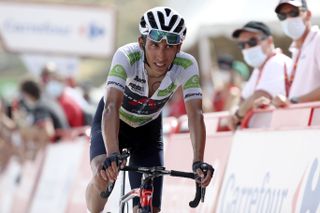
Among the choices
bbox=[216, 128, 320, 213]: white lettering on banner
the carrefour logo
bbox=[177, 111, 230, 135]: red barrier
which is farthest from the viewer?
bbox=[177, 111, 230, 135]: red barrier

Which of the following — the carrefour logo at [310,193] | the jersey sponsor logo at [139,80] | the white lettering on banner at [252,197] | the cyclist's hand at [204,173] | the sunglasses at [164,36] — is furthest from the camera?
the white lettering on banner at [252,197]

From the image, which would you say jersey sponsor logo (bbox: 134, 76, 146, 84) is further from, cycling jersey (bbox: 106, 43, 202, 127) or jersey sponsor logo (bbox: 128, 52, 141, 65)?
jersey sponsor logo (bbox: 128, 52, 141, 65)

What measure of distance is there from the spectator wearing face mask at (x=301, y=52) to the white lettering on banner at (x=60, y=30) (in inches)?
559

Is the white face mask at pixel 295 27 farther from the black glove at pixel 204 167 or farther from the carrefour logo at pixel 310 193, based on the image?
the black glove at pixel 204 167

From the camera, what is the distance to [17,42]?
79.2 feet

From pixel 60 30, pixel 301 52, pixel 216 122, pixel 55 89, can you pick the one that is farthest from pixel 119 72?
pixel 60 30

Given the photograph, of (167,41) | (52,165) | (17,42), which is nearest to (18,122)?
(52,165)

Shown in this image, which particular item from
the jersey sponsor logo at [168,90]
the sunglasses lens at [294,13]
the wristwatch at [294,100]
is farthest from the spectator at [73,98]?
the jersey sponsor logo at [168,90]

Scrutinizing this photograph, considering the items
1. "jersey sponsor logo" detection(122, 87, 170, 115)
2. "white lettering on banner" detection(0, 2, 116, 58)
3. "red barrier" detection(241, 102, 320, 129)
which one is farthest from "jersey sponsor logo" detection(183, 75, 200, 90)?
"white lettering on banner" detection(0, 2, 116, 58)

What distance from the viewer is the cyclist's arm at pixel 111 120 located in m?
6.80

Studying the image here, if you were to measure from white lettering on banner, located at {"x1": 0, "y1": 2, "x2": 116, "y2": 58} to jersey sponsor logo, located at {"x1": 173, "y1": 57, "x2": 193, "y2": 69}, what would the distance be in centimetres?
1574

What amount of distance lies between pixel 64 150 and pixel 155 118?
23.2ft

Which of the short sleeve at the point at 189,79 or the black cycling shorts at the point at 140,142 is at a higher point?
the short sleeve at the point at 189,79

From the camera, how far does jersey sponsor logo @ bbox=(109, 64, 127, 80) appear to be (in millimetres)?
7207
